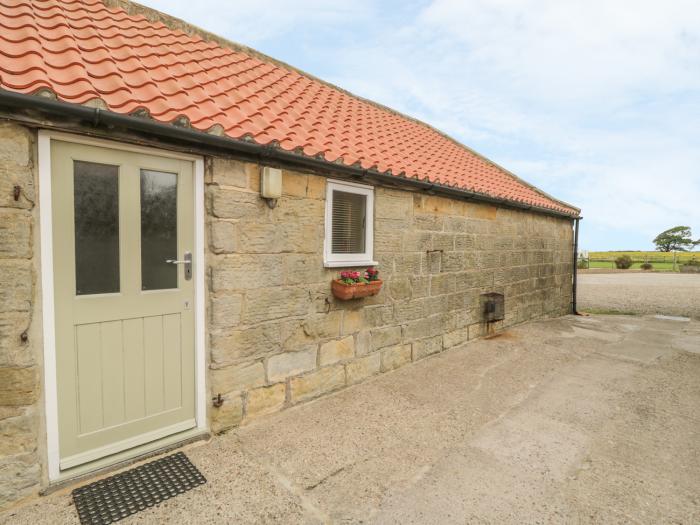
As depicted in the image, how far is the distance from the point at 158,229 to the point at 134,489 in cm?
186

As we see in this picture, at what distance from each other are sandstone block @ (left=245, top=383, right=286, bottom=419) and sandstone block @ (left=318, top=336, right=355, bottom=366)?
Result: 562 mm

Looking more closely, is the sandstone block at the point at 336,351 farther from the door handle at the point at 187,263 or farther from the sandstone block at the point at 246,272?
the door handle at the point at 187,263

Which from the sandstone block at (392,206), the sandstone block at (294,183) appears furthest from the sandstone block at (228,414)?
the sandstone block at (392,206)


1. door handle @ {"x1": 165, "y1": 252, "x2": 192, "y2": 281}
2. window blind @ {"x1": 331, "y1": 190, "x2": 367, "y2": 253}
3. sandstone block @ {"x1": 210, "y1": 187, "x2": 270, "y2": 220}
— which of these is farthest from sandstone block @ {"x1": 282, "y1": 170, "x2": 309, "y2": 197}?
door handle @ {"x1": 165, "y1": 252, "x2": 192, "y2": 281}

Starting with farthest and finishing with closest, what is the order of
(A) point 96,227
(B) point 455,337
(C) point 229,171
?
(B) point 455,337, (C) point 229,171, (A) point 96,227

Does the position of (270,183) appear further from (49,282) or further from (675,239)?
(675,239)

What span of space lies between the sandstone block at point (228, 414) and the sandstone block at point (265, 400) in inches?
3.6

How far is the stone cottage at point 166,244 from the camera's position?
8.05 ft

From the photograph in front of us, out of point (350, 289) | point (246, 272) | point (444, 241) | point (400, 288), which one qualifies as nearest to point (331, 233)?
point (350, 289)

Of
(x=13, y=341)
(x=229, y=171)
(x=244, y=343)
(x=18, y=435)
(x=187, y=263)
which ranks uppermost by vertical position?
(x=229, y=171)

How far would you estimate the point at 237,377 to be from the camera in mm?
3393

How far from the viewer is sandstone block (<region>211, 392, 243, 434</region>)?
3.27 meters

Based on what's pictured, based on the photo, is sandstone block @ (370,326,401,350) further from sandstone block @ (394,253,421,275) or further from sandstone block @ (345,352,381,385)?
sandstone block @ (394,253,421,275)

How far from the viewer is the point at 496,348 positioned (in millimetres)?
6125
